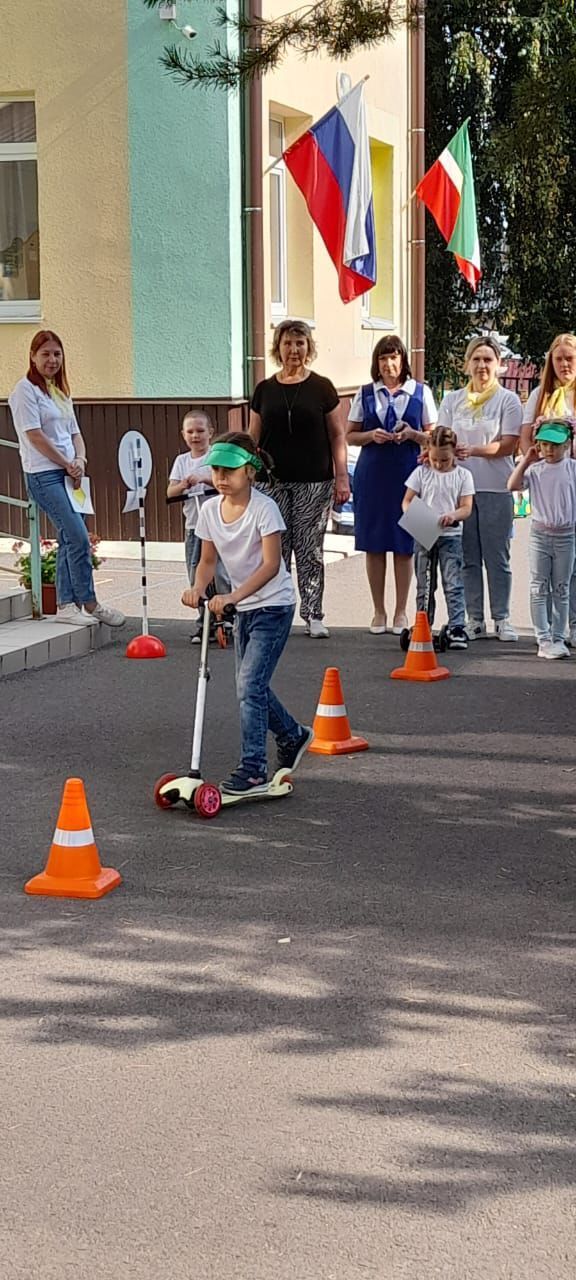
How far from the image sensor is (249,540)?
7.04 meters

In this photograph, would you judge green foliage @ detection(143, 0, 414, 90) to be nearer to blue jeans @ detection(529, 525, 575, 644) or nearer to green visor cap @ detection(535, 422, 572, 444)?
green visor cap @ detection(535, 422, 572, 444)

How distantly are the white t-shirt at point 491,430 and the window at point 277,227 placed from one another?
19.1 ft

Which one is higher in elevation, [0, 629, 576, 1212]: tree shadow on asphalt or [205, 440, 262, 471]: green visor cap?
[205, 440, 262, 471]: green visor cap

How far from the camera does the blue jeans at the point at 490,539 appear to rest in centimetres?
1095

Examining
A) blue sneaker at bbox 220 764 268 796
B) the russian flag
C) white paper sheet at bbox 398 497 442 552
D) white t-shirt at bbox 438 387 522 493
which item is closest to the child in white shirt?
white t-shirt at bbox 438 387 522 493

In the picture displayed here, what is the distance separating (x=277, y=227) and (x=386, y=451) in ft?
20.6

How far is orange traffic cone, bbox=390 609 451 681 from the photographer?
9.81 meters

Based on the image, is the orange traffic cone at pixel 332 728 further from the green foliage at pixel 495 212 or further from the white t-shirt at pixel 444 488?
the green foliage at pixel 495 212

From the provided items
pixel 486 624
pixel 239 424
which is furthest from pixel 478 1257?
pixel 239 424

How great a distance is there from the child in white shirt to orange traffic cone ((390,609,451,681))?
0.94m

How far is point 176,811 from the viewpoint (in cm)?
693

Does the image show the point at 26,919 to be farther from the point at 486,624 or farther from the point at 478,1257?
the point at 486,624

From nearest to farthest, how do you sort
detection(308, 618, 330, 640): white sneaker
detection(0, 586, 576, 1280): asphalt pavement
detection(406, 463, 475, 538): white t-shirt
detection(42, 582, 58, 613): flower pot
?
detection(0, 586, 576, 1280): asphalt pavement < detection(406, 463, 475, 538): white t-shirt < detection(308, 618, 330, 640): white sneaker < detection(42, 582, 58, 613): flower pot

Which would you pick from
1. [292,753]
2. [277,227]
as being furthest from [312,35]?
[277,227]
